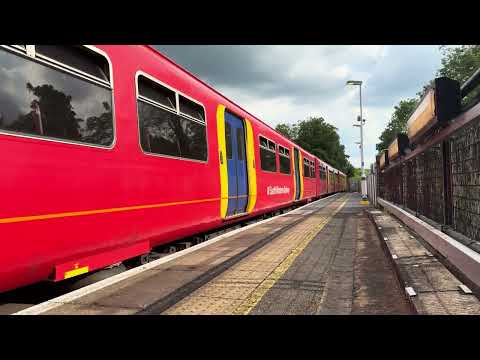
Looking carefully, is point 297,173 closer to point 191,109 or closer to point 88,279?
point 191,109

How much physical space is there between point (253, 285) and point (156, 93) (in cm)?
295

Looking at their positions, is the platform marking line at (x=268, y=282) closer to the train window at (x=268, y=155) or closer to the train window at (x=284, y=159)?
the train window at (x=268, y=155)

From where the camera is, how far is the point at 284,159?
49.1 feet

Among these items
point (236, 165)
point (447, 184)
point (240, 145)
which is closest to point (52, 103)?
point (447, 184)

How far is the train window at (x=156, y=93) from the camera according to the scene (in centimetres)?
500
